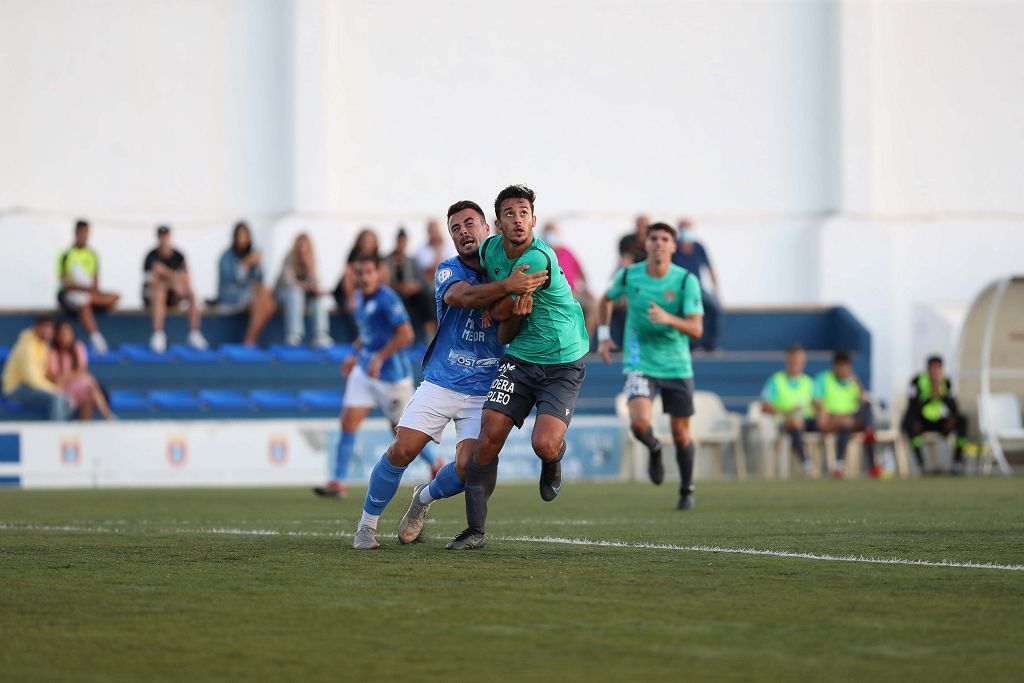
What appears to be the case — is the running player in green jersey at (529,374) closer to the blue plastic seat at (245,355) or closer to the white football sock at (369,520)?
the white football sock at (369,520)

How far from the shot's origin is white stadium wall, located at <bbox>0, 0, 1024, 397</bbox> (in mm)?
26562

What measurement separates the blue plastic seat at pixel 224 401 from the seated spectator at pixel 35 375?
181 cm

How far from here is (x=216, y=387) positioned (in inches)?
866

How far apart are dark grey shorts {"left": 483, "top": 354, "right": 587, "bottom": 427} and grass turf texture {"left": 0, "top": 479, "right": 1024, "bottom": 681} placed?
70 centimetres

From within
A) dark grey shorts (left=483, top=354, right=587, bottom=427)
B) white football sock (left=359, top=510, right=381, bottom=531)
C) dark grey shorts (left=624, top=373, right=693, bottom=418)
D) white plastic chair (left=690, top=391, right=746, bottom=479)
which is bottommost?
white plastic chair (left=690, top=391, right=746, bottom=479)

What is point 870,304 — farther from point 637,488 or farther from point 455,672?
point 455,672

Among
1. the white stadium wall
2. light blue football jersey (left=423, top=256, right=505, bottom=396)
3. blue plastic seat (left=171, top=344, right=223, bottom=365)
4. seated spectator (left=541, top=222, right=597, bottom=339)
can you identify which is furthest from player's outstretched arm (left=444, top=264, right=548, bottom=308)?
the white stadium wall

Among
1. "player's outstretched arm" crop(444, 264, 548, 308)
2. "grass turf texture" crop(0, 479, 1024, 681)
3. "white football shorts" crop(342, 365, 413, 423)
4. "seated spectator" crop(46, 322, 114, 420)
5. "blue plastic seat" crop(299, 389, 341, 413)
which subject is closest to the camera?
"grass turf texture" crop(0, 479, 1024, 681)

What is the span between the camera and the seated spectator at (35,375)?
20062mm

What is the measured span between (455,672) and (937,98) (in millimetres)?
24511

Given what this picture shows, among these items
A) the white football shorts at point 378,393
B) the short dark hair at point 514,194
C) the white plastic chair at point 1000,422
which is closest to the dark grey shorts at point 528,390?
the short dark hair at point 514,194

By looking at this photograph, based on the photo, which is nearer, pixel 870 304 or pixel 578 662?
pixel 578 662

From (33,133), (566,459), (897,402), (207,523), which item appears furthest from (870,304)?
(207,523)

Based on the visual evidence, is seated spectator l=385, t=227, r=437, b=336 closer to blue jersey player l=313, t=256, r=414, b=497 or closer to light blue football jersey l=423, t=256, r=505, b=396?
blue jersey player l=313, t=256, r=414, b=497
